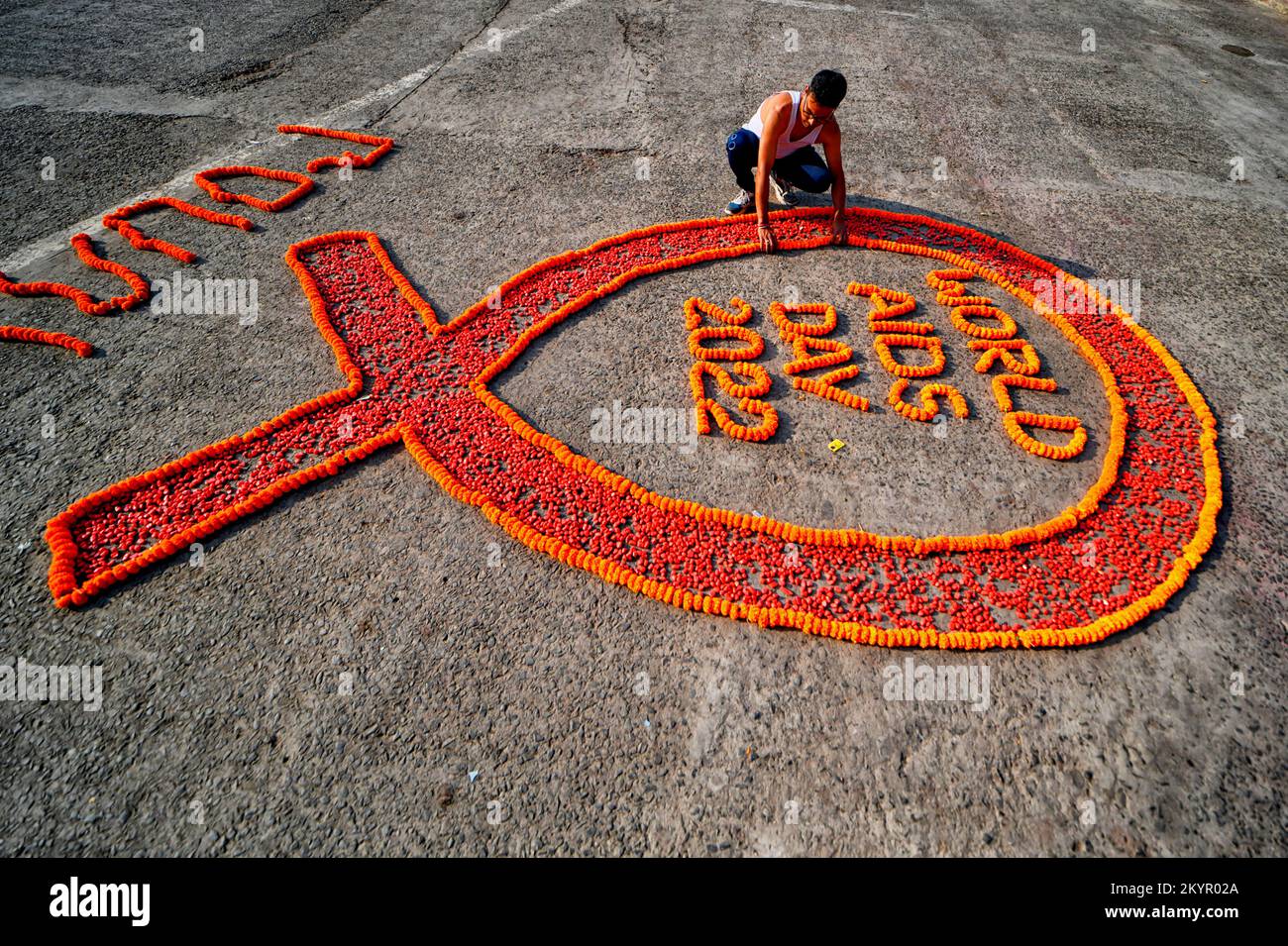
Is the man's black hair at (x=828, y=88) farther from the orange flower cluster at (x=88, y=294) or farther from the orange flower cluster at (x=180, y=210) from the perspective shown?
the orange flower cluster at (x=88, y=294)

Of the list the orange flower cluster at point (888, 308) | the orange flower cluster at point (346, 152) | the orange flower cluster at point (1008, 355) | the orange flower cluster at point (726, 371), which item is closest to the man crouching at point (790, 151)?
the orange flower cluster at point (888, 308)

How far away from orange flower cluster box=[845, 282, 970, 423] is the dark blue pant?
1.28 metres

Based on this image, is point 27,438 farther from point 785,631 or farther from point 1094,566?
point 1094,566

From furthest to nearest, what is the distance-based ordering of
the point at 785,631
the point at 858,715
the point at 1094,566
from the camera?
the point at 1094,566, the point at 785,631, the point at 858,715

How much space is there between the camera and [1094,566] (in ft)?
14.4

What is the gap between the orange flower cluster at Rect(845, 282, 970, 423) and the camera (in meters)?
5.32

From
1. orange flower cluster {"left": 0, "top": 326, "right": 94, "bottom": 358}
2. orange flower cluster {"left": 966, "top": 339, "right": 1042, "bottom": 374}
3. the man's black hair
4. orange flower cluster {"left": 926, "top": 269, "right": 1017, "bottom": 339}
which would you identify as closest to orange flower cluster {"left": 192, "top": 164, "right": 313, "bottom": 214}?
orange flower cluster {"left": 0, "top": 326, "right": 94, "bottom": 358}

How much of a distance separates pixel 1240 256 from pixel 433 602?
335 inches

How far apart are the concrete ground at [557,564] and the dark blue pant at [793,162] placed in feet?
2.04

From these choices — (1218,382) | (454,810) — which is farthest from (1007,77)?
(454,810)

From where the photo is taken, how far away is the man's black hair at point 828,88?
5.77 meters

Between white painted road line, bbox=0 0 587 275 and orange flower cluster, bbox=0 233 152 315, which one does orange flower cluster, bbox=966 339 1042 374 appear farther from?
white painted road line, bbox=0 0 587 275

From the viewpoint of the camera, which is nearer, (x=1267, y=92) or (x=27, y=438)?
(x=27, y=438)

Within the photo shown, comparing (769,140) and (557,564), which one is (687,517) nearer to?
(557,564)
